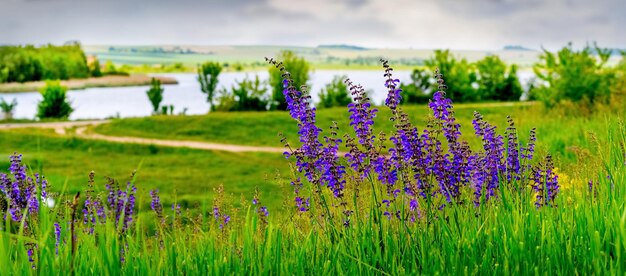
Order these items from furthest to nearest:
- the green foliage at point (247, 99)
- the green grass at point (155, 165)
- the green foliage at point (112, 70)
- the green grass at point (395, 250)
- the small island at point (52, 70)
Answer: the green foliage at point (112, 70) → the small island at point (52, 70) → the green foliage at point (247, 99) → the green grass at point (155, 165) → the green grass at point (395, 250)

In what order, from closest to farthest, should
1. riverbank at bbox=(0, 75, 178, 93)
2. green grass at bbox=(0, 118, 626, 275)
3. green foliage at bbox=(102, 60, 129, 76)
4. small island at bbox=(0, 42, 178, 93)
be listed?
green grass at bbox=(0, 118, 626, 275) < riverbank at bbox=(0, 75, 178, 93) < small island at bbox=(0, 42, 178, 93) < green foliage at bbox=(102, 60, 129, 76)

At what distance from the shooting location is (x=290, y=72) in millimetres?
28297

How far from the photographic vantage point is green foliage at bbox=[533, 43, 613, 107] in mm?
18438

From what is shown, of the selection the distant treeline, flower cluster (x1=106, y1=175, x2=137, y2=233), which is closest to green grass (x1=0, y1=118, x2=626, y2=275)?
flower cluster (x1=106, y1=175, x2=137, y2=233)

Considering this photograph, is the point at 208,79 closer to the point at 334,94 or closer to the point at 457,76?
the point at 334,94

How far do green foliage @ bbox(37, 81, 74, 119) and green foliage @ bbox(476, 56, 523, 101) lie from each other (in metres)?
16.5

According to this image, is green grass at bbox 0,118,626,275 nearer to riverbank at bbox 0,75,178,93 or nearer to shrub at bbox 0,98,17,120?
shrub at bbox 0,98,17,120

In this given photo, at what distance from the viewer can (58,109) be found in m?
29.0

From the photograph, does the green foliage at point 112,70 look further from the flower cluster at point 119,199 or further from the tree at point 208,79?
the flower cluster at point 119,199

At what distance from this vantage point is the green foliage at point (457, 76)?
92.9 feet

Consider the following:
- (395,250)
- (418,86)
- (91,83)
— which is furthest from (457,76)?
(395,250)

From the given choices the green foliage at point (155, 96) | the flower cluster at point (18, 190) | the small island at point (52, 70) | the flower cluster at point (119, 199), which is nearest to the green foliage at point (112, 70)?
the small island at point (52, 70)

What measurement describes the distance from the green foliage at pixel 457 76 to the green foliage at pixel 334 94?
3.52 meters

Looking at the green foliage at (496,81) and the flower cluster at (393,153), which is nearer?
the flower cluster at (393,153)
